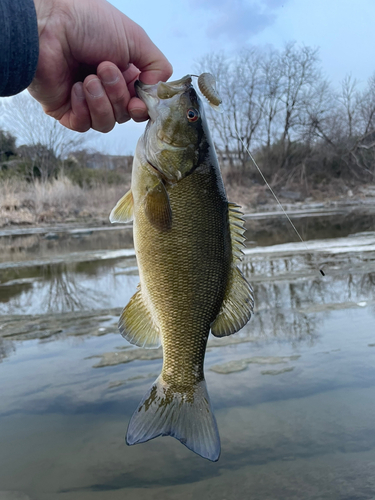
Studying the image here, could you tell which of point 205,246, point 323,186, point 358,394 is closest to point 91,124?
point 205,246

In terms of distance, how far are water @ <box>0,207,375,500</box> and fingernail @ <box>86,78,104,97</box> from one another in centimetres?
247

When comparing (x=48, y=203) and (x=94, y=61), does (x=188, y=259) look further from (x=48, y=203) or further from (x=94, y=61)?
(x=48, y=203)

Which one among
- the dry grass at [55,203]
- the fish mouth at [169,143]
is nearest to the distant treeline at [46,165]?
the dry grass at [55,203]

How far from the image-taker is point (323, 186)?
119 ft

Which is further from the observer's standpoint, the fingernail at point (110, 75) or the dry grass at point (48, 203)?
the dry grass at point (48, 203)

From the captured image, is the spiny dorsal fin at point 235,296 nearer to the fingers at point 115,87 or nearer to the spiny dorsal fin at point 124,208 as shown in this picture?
the spiny dorsal fin at point 124,208

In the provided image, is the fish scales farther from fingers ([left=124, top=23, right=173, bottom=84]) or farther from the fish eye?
fingers ([left=124, top=23, right=173, bottom=84])

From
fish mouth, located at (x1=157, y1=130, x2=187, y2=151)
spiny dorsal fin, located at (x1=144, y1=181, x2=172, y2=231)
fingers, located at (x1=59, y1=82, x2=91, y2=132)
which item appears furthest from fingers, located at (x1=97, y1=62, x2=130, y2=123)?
spiny dorsal fin, located at (x1=144, y1=181, x2=172, y2=231)

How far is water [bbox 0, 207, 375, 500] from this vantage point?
2.97 meters

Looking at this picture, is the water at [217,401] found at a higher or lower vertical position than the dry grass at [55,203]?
lower

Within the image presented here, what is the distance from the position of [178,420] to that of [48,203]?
22.5 meters

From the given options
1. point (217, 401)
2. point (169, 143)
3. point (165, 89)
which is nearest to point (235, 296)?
point (169, 143)

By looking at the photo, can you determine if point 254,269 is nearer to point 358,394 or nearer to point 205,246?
point 358,394

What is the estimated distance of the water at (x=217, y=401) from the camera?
2.97m
